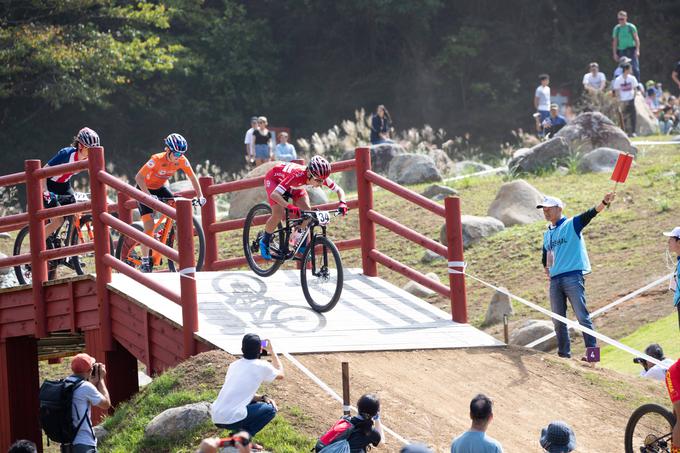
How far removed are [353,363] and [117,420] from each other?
221cm

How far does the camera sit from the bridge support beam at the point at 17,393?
15.0 meters

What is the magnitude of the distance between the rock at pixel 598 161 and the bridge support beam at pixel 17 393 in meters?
13.2

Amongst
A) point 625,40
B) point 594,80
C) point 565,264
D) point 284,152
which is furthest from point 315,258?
point 625,40

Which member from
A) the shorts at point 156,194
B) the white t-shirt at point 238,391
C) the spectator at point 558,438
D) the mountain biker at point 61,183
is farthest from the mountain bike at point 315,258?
the spectator at point 558,438

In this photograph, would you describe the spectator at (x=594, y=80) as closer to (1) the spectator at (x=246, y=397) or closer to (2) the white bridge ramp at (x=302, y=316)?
(2) the white bridge ramp at (x=302, y=316)

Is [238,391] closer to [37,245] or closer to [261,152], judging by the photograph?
[37,245]

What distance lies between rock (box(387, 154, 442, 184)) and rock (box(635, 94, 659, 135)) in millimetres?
6761

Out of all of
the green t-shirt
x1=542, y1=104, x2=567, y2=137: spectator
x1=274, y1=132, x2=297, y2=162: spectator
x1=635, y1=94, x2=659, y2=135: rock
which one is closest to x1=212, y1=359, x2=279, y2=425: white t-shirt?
x1=274, y1=132, x2=297, y2=162: spectator

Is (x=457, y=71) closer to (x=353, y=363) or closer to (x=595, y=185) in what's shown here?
(x=595, y=185)

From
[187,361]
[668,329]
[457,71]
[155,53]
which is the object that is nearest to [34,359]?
[187,361]

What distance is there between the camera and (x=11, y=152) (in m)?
43.0

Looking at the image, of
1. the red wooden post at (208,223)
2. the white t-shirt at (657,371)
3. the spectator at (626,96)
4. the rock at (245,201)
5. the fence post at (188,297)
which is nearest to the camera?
the white t-shirt at (657,371)

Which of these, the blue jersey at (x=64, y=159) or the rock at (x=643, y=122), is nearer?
the blue jersey at (x=64, y=159)

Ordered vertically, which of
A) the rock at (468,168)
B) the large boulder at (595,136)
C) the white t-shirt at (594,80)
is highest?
the white t-shirt at (594,80)
